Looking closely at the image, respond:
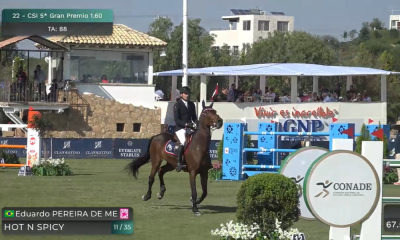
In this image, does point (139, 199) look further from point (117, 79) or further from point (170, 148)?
point (117, 79)

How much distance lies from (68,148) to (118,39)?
12337 mm

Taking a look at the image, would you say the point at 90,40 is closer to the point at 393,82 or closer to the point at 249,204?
the point at 393,82

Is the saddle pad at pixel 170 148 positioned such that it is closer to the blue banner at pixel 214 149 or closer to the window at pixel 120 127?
the blue banner at pixel 214 149

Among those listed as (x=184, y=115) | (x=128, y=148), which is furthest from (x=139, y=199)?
(x=128, y=148)

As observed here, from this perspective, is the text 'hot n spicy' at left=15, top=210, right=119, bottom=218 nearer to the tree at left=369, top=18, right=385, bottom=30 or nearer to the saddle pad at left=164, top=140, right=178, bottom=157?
the saddle pad at left=164, top=140, right=178, bottom=157

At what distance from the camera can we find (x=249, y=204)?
31.3 ft

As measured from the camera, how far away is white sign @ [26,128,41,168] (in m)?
24.1

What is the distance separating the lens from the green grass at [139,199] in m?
13.2

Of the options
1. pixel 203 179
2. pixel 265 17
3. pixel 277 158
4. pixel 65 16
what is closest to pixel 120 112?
pixel 65 16

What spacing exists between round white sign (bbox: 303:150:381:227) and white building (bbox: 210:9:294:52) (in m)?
103

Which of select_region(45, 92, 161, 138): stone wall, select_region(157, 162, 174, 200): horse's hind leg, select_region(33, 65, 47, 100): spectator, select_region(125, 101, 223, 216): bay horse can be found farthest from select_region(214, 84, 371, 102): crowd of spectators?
select_region(125, 101, 223, 216): bay horse

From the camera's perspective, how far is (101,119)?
42344 mm

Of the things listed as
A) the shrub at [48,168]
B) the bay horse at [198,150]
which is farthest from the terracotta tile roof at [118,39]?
the bay horse at [198,150]

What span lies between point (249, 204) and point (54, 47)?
34092mm
